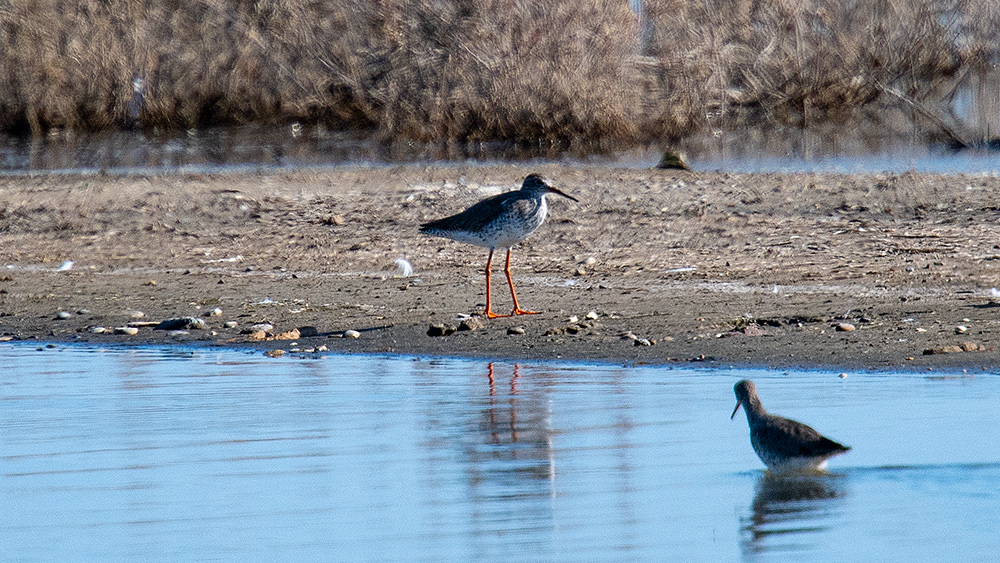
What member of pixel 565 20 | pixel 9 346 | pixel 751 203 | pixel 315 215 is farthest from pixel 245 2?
pixel 9 346

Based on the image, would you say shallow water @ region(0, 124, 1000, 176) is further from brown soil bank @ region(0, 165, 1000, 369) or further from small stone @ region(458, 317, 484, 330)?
small stone @ region(458, 317, 484, 330)

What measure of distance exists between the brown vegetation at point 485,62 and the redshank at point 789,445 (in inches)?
554

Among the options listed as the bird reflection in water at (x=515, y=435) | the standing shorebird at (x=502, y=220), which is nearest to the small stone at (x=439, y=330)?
the standing shorebird at (x=502, y=220)

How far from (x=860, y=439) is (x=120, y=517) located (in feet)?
9.39

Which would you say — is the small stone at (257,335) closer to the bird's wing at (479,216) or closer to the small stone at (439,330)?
the small stone at (439,330)

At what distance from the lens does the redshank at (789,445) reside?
17.3ft

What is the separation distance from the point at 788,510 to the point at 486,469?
1156 millimetres

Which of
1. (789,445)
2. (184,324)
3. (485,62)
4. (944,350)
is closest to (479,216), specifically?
(184,324)

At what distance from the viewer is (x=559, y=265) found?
36.2 ft

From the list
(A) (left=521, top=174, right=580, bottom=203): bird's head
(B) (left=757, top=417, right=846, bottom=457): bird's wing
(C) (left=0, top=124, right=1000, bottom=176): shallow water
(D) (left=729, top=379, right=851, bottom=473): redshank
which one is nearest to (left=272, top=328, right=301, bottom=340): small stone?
(A) (left=521, top=174, right=580, bottom=203): bird's head

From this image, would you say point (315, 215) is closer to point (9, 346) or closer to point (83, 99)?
point (9, 346)

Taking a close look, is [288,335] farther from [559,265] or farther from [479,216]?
[559,265]

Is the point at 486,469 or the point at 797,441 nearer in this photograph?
the point at 797,441

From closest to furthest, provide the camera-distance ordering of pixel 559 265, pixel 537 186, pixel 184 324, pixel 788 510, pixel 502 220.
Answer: pixel 788 510, pixel 184 324, pixel 502 220, pixel 537 186, pixel 559 265
